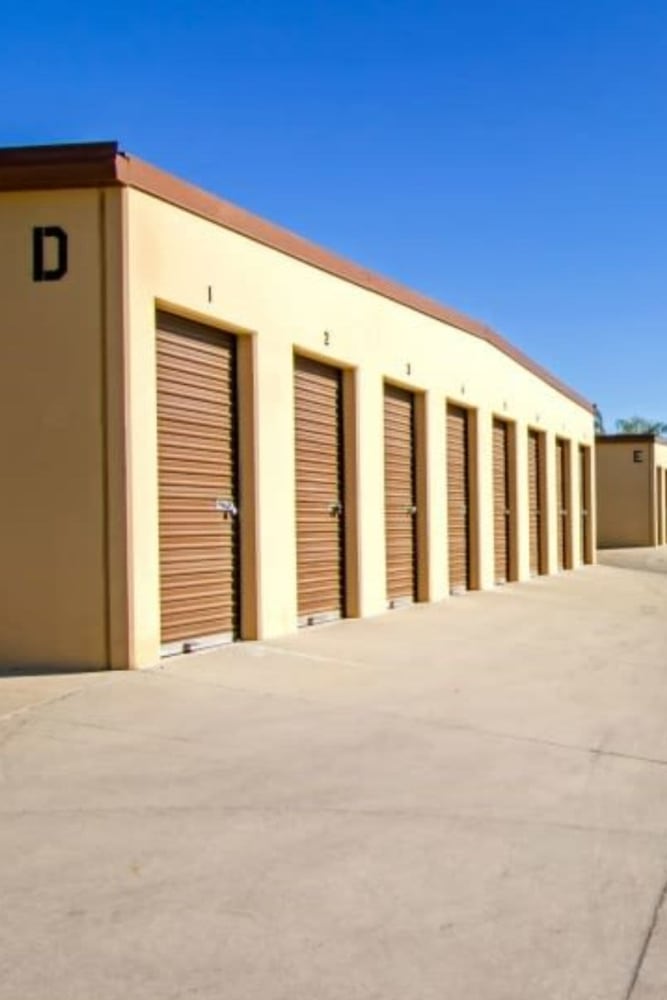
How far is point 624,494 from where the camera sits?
39.3 m

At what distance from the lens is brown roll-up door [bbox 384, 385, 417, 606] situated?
48.7ft

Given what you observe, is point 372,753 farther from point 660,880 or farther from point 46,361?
point 46,361

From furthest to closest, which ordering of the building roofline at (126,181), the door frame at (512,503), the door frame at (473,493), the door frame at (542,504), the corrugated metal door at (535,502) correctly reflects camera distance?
the door frame at (542,504) < the corrugated metal door at (535,502) < the door frame at (512,503) < the door frame at (473,493) < the building roofline at (126,181)

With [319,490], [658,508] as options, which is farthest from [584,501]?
[319,490]

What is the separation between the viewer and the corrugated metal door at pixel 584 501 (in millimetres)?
28172

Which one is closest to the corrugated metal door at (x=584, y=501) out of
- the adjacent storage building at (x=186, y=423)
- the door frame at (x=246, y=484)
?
the adjacent storage building at (x=186, y=423)

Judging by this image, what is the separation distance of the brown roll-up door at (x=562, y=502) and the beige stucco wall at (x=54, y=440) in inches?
704

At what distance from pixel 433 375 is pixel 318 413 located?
3751mm

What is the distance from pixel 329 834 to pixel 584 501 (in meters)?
24.1

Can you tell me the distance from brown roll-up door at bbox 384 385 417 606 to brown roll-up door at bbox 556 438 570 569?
10.5 metres

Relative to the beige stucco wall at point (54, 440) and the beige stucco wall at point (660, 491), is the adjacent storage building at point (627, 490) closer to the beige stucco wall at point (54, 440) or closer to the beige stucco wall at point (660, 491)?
the beige stucco wall at point (660, 491)

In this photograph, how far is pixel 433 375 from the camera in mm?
16109

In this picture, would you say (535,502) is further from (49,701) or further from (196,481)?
(49,701)

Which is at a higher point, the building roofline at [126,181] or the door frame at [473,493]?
the building roofline at [126,181]
